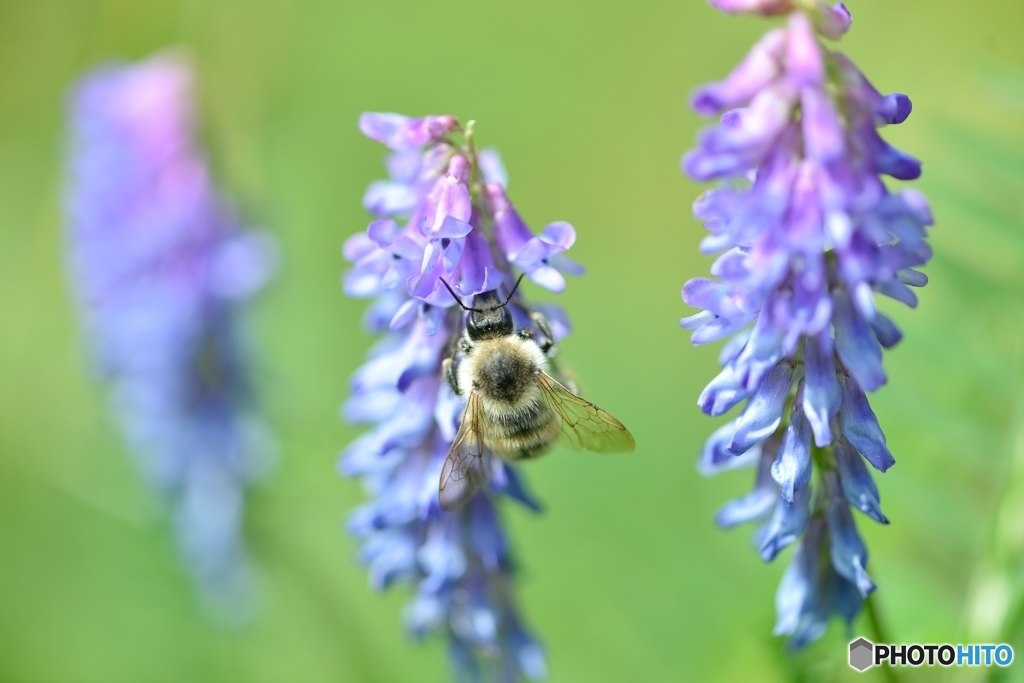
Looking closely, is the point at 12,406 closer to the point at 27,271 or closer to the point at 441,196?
the point at 27,271

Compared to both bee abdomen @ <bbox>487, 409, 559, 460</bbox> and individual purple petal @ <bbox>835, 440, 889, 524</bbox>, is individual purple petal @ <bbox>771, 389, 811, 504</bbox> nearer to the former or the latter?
individual purple petal @ <bbox>835, 440, 889, 524</bbox>

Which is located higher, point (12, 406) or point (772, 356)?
point (12, 406)

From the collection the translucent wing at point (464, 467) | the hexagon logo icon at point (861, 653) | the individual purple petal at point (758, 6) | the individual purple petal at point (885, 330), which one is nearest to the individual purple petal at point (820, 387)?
the individual purple petal at point (885, 330)

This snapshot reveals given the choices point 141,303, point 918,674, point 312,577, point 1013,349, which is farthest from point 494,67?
point 918,674

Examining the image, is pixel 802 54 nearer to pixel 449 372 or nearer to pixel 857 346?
pixel 857 346

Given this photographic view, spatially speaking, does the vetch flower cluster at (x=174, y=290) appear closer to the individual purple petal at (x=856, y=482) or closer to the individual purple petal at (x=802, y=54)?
the individual purple petal at (x=856, y=482)

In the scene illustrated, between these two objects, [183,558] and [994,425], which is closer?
[994,425]
